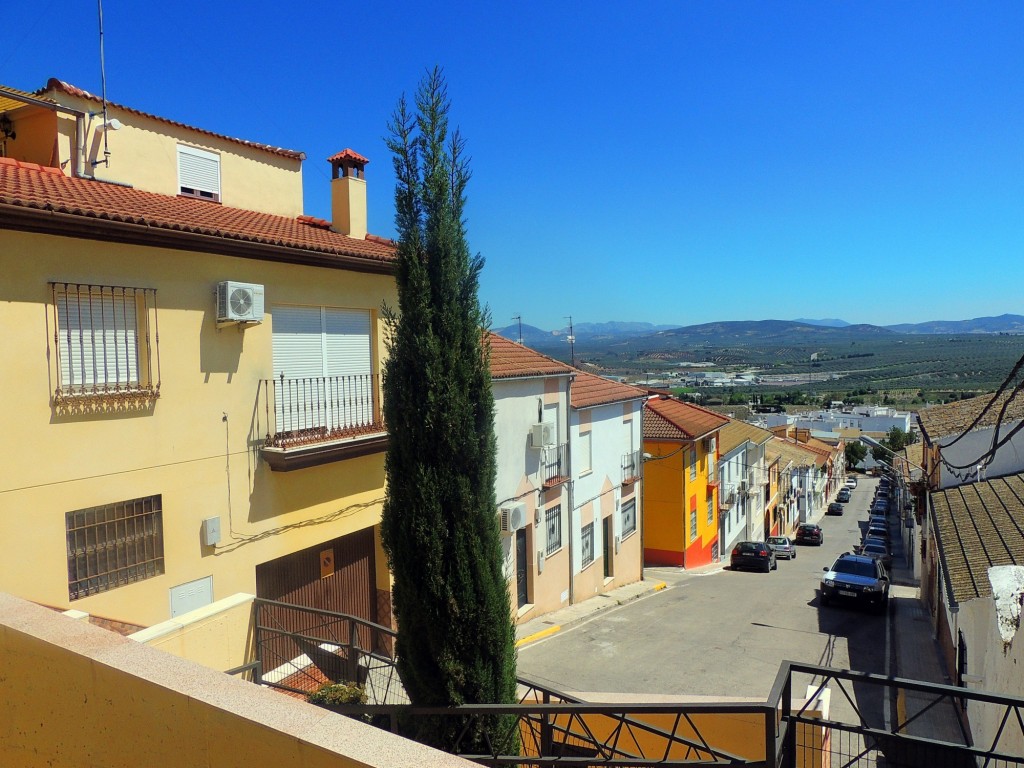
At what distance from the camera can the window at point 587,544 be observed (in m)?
19.3

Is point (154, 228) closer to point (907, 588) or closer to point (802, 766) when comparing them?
point (802, 766)

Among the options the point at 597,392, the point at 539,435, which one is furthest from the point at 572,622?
the point at 597,392

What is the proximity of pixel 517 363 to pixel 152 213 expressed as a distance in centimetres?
925

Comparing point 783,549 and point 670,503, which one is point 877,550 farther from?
point 670,503

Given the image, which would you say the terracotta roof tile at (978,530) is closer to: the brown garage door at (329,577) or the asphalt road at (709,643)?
the asphalt road at (709,643)

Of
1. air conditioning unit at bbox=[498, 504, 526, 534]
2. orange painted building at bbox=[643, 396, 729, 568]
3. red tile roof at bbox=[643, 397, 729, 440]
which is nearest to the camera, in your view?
air conditioning unit at bbox=[498, 504, 526, 534]

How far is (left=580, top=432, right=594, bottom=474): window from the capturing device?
752 inches

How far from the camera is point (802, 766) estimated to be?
7.62 meters

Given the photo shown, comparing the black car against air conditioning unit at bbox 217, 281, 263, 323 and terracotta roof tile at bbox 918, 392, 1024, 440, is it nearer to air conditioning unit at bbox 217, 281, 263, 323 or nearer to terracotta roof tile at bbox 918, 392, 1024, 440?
terracotta roof tile at bbox 918, 392, 1024, 440

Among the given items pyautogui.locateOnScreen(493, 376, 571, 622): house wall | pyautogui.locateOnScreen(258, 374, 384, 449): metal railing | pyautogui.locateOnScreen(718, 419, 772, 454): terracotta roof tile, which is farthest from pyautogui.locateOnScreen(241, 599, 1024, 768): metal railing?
pyautogui.locateOnScreen(718, 419, 772, 454): terracotta roof tile

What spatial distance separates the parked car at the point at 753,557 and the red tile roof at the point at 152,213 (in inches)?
917

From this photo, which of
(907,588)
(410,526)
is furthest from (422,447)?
(907,588)

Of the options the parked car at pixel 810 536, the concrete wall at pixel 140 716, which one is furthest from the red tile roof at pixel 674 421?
the concrete wall at pixel 140 716

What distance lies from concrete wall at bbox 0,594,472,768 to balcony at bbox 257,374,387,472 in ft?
14.9
